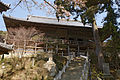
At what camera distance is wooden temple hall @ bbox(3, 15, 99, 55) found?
46.0 ft

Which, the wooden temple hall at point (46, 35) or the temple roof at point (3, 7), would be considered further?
the wooden temple hall at point (46, 35)

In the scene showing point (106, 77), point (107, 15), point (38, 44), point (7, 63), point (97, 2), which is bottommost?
point (106, 77)

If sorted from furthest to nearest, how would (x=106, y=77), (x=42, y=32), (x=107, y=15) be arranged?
1. (x=42, y=32)
2. (x=107, y=15)
3. (x=106, y=77)

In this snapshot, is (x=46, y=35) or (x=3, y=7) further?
(x=46, y=35)

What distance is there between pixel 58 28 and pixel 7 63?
30.0 ft

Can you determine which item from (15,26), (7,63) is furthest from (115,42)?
(15,26)

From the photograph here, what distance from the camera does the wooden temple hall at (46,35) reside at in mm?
14028

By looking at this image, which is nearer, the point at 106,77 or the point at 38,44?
the point at 106,77

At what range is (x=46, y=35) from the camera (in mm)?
17234

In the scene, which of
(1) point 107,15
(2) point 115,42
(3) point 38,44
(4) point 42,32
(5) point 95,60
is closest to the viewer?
(2) point 115,42

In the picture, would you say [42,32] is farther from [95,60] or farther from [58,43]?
[95,60]

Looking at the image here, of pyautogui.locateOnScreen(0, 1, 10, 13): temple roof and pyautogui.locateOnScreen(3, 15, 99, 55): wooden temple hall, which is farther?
pyautogui.locateOnScreen(3, 15, 99, 55): wooden temple hall

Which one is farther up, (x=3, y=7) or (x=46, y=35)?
(x=3, y=7)

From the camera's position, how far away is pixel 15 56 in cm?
1245
